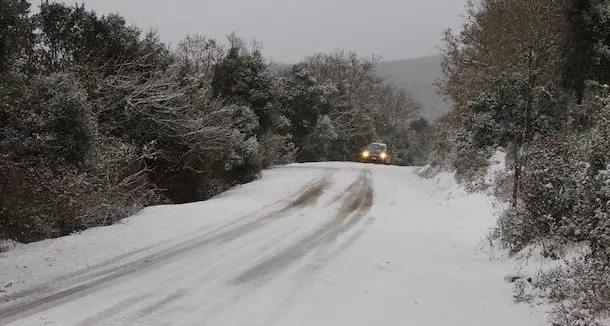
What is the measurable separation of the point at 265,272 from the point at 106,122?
36.7 ft

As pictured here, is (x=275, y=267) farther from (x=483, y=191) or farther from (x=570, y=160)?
(x=483, y=191)

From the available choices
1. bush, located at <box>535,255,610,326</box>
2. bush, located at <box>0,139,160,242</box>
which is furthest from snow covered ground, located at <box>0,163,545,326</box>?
bush, located at <box>0,139,160,242</box>

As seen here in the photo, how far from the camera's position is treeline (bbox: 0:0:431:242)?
1075 centimetres

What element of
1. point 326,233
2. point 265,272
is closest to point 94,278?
point 265,272

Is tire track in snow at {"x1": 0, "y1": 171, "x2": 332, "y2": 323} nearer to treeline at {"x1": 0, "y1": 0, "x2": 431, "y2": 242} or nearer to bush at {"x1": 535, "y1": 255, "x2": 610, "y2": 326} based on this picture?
treeline at {"x1": 0, "y1": 0, "x2": 431, "y2": 242}

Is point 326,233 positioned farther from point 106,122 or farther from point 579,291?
point 106,122

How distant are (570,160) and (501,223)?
6.27 ft

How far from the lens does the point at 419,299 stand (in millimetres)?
7328

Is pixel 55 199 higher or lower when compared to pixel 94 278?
higher

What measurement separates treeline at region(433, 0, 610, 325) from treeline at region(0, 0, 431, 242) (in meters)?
9.11

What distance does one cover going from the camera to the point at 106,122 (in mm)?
17406

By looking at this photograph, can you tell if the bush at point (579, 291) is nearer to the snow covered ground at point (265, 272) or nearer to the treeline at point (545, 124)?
the treeline at point (545, 124)

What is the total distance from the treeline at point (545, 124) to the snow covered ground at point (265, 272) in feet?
2.54

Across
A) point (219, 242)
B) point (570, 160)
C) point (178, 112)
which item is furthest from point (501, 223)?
point (178, 112)
